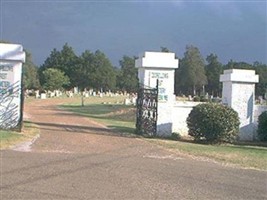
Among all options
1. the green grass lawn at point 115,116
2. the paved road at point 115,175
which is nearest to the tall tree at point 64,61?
the green grass lawn at point 115,116

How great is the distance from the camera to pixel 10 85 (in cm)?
1917

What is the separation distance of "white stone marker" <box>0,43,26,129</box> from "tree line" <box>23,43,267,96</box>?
71.3 metres

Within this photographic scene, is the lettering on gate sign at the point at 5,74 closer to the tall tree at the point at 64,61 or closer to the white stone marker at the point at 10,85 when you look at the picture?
the white stone marker at the point at 10,85

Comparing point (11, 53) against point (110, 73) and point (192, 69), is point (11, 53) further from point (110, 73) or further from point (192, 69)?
point (110, 73)

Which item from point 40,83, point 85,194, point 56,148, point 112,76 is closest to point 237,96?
point 56,148

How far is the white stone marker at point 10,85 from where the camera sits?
1898 cm

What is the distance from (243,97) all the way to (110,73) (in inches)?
3718

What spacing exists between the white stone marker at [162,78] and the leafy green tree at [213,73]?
94731mm

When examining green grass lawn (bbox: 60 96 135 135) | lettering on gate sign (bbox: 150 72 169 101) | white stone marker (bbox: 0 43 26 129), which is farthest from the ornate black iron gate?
white stone marker (bbox: 0 43 26 129)

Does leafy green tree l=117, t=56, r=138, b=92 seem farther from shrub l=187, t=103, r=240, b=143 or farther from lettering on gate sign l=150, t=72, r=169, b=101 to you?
shrub l=187, t=103, r=240, b=143

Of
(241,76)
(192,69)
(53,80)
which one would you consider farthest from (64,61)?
(241,76)

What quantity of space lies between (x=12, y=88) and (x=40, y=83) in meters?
85.4

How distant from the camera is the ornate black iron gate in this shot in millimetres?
20000

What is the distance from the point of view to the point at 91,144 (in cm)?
1541
